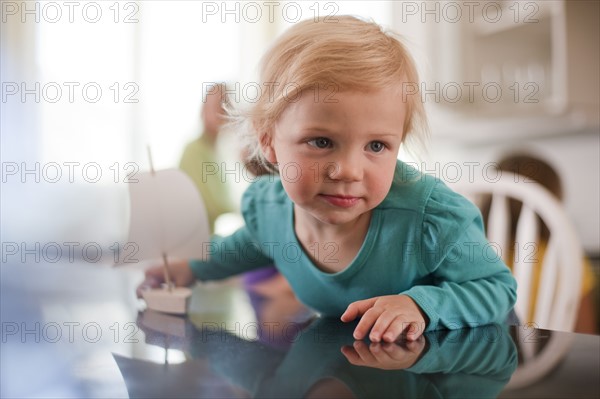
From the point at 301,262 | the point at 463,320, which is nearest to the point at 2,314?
the point at 301,262

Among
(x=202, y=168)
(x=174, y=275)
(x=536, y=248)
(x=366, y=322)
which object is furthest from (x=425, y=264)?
(x=202, y=168)

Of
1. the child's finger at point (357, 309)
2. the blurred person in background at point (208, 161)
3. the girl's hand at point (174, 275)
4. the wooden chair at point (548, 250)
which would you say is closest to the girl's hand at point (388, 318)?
the child's finger at point (357, 309)

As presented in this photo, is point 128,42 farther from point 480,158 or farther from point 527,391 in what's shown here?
A: point 527,391

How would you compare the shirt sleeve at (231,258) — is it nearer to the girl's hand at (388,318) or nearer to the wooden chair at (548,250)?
the girl's hand at (388,318)

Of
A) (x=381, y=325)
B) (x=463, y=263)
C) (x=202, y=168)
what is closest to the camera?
(x=381, y=325)

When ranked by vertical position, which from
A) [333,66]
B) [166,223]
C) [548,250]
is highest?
[333,66]

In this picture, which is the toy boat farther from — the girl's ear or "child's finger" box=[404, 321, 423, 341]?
"child's finger" box=[404, 321, 423, 341]

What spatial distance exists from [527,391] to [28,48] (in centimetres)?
328

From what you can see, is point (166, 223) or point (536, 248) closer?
point (166, 223)

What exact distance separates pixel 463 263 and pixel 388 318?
0.15m

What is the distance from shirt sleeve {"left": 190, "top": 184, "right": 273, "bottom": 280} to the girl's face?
1.02 ft

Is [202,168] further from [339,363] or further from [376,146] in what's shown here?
[339,363]

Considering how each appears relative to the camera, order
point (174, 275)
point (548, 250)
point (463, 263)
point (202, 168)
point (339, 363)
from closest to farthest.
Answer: point (339, 363) → point (463, 263) → point (174, 275) → point (548, 250) → point (202, 168)

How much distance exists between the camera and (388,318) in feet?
1.79
